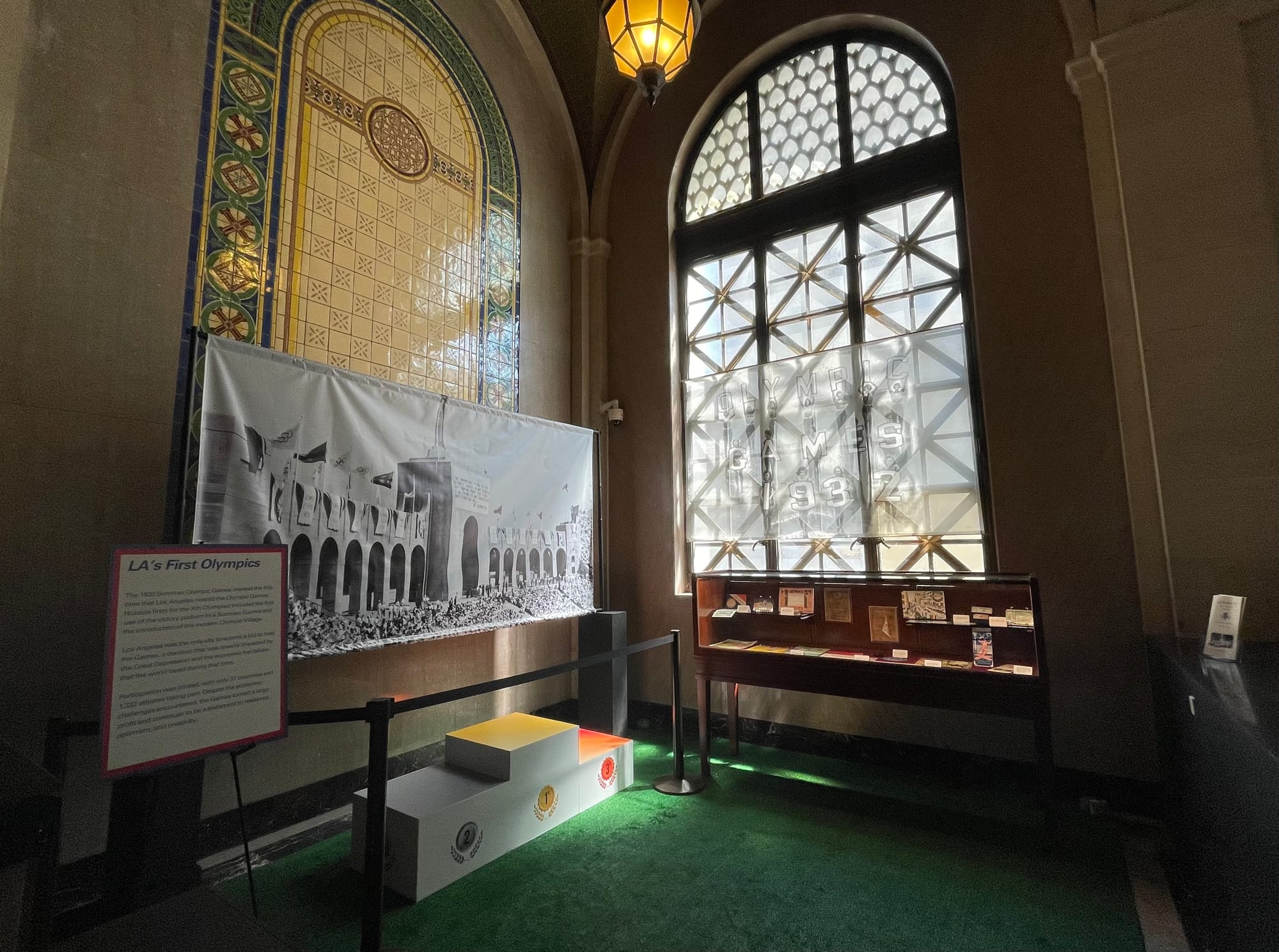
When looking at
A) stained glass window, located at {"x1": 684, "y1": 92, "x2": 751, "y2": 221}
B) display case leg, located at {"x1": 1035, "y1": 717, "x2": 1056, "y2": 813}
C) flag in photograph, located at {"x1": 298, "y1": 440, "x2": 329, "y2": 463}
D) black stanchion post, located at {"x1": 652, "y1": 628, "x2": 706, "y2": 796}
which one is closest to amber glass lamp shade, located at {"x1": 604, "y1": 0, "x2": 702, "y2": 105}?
flag in photograph, located at {"x1": 298, "y1": 440, "x2": 329, "y2": 463}

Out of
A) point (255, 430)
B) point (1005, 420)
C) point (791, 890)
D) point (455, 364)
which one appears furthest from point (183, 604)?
point (1005, 420)

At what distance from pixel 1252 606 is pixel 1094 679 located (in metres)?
0.84

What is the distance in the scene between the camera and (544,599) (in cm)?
426

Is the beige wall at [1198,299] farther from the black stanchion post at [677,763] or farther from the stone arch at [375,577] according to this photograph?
the stone arch at [375,577]

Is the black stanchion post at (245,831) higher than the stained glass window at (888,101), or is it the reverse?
the stained glass window at (888,101)

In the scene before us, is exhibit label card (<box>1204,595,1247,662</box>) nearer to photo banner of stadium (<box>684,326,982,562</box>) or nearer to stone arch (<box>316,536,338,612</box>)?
photo banner of stadium (<box>684,326,982,562</box>)

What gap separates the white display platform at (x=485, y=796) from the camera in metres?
2.53

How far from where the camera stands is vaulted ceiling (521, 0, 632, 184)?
514cm

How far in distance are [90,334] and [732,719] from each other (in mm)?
4092

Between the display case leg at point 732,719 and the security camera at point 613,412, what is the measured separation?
2.33 meters

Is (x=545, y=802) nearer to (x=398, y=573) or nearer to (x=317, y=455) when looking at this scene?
(x=398, y=573)

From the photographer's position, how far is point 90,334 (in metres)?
2.65

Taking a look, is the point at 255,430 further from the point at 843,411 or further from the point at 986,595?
the point at 986,595

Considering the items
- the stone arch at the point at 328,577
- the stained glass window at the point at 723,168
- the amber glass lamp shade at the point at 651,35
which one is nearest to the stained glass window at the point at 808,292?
the stained glass window at the point at 723,168
